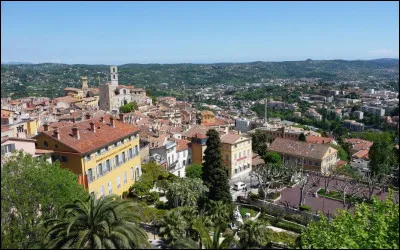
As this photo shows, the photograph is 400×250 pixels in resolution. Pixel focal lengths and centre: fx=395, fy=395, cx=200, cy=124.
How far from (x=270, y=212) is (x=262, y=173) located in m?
7.87

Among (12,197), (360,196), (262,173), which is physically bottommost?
(360,196)

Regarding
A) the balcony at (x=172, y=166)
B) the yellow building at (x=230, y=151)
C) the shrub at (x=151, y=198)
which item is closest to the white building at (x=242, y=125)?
the yellow building at (x=230, y=151)

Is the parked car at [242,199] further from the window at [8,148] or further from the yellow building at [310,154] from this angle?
the window at [8,148]

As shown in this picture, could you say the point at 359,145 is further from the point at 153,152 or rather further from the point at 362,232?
the point at 362,232

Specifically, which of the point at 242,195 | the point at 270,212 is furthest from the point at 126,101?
the point at 270,212

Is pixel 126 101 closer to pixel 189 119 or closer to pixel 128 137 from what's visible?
pixel 189 119

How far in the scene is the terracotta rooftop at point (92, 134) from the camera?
1345 inches

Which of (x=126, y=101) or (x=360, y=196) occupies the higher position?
(x=126, y=101)

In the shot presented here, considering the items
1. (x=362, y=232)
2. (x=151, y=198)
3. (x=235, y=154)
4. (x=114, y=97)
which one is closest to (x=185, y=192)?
(x=151, y=198)

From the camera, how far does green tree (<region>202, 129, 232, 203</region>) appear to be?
4059 cm

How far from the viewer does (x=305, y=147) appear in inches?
2810

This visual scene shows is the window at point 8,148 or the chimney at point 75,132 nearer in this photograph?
the window at point 8,148

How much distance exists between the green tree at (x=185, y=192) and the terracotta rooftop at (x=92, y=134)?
24.3 ft

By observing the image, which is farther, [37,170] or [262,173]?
[262,173]
